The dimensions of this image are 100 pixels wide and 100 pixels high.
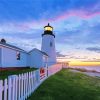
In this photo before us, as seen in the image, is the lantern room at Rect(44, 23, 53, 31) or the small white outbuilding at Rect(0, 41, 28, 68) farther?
the lantern room at Rect(44, 23, 53, 31)

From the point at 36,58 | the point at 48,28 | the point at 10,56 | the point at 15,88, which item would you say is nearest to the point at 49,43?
the point at 48,28

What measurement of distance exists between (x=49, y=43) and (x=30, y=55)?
8529 millimetres

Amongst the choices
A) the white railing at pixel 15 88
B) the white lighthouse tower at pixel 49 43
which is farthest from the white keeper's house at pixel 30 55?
the white railing at pixel 15 88

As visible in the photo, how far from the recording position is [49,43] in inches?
1817

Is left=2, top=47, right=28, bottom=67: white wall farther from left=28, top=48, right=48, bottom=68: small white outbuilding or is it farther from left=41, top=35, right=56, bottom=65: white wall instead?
left=41, top=35, right=56, bottom=65: white wall

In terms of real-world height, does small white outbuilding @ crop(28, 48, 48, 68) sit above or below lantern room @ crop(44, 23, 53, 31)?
below

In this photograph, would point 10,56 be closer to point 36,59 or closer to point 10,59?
point 10,59

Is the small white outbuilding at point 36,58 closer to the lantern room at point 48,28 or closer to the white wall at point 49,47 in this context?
the white wall at point 49,47

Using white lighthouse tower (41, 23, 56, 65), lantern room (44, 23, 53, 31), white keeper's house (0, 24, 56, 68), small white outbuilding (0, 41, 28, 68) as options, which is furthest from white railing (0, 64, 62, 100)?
white lighthouse tower (41, 23, 56, 65)

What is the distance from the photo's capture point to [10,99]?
23.6 feet

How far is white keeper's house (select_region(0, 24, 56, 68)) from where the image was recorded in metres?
25.6

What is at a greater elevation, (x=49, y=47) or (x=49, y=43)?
(x=49, y=43)

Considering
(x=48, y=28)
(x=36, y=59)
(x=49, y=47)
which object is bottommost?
(x=36, y=59)

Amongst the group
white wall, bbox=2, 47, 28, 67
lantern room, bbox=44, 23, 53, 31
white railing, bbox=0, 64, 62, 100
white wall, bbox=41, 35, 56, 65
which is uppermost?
lantern room, bbox=44, 23, 53, 31
